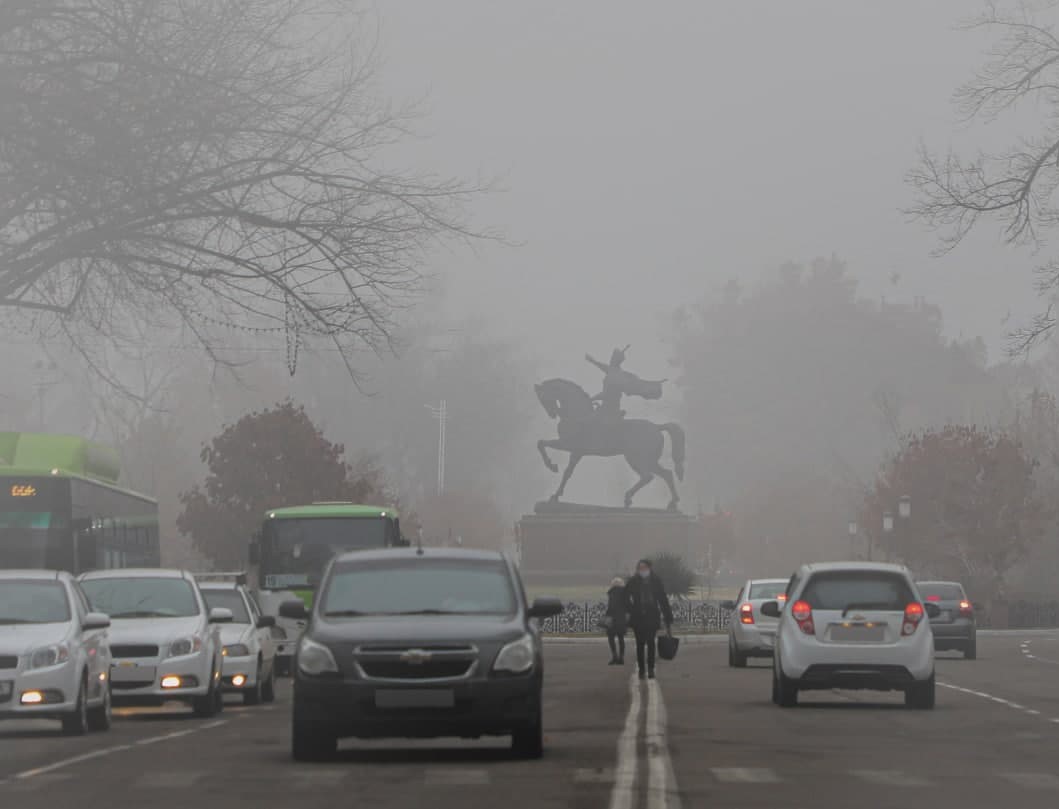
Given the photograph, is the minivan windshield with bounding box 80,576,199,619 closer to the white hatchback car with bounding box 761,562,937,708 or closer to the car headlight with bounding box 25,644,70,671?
the car headlight with bounding box 25,644,70,671

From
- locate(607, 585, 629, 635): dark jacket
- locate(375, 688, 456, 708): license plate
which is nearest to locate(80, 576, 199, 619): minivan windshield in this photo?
locate(375, 688, 456, 708): license plate

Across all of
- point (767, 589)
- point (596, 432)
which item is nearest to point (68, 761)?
point (767, 589)

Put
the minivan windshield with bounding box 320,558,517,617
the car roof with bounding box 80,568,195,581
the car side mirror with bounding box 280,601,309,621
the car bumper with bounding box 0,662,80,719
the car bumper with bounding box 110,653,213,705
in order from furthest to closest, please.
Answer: the car roof with bounding box 80,568,195,581 < the car bumper with bounding box 110,653,213,705 < the car bumper with bounding box 0,662,80,719 < the car side mirror with bounding box 280,601,309,621 < the minivan windshield with bounding box 320,558,517,617

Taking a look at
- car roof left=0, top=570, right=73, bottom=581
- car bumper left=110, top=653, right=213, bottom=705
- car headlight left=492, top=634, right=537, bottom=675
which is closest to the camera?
car headlight left=492, top=634, right=537, bottom=675

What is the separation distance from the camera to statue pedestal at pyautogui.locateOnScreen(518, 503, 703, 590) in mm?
92500

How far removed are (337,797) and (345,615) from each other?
3735 mm

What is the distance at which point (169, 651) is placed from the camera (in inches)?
1014

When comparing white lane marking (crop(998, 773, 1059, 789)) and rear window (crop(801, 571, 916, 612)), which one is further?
rear window (crop(801, 571, 916, 612))

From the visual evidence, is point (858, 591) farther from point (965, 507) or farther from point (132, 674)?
point (965, 507)

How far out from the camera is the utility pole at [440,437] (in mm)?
127688

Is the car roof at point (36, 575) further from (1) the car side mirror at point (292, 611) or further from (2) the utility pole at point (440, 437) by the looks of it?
(2) the utility pole at point (440, 437)

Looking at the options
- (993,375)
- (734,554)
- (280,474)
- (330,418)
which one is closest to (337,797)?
(280,474)

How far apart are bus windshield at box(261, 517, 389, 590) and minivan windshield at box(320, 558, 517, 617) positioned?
22.1 meters

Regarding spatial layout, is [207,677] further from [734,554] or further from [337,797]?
[734,554]
